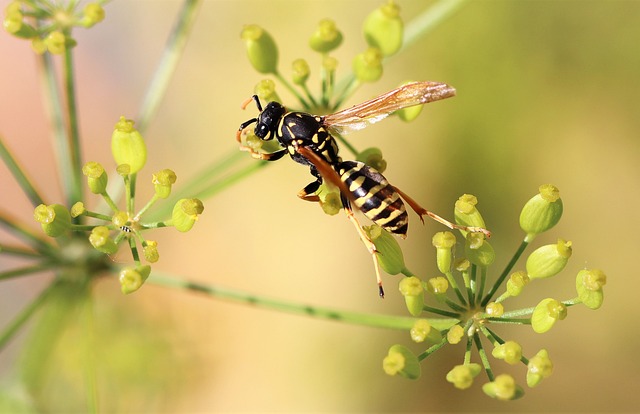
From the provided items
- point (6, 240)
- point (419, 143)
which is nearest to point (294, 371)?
point (419, 143)

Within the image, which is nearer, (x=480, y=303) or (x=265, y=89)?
(x=480, y=303)

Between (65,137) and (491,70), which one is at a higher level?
(491,70)

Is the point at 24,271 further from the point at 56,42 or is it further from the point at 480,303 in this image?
the point at 480,303

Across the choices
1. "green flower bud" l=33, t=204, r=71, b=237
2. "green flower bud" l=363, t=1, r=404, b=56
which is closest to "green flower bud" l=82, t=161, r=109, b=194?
"green flower bud" l=33, t=204, r=71, b=237

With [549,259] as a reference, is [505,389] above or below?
below

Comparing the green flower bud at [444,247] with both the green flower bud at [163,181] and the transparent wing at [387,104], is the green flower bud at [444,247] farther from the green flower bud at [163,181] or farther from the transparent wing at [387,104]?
the green flower bud at [163,181]

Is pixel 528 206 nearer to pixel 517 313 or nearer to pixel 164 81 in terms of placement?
pixel 517 313

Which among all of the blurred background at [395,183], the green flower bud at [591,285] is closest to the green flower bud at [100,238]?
the green flower bud at [591,285]

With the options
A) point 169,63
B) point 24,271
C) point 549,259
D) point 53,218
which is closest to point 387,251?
point 549,259

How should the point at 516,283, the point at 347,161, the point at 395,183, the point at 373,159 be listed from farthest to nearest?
Result: the point at 395,183 → the point at 373,159 → the point at 347,161 → the point at 516,283
